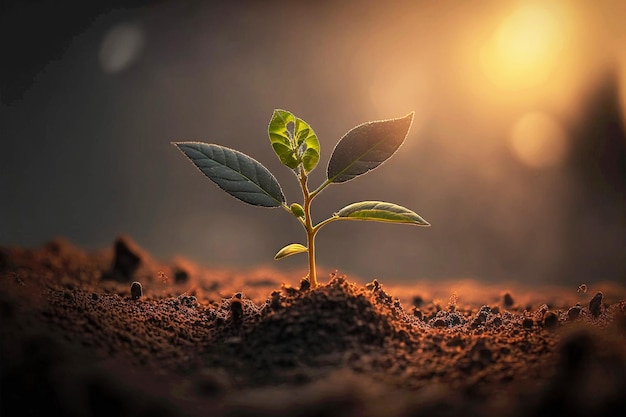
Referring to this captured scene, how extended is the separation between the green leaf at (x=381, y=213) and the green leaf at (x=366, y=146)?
0.20 feet

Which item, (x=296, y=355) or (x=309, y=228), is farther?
(x=309, y=228)

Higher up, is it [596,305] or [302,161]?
[302,161]

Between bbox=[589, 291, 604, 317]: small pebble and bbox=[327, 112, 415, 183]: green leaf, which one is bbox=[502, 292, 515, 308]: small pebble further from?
bbox=[327, 112, 415, 183]: green leaf

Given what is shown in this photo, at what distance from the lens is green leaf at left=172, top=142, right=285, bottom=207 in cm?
109

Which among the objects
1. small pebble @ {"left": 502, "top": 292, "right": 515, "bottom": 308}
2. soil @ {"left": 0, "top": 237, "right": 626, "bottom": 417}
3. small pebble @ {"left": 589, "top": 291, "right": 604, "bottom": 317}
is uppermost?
small pebble @ {"left": 502, "top": 292, "right": 515, "bottom": 308}

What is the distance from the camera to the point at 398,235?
207 cm

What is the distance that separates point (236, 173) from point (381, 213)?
0.27 m

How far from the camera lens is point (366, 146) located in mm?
1095

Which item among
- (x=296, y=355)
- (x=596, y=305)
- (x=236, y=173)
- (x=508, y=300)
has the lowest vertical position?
(x=296, y=355)

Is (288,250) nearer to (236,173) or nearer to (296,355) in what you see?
(236,173)

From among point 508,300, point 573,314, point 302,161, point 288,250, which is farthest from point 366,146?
point 508,300

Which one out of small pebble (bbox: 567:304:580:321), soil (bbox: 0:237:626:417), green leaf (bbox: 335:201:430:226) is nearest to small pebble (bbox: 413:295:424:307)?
soil (bbox: 0:237:626:417)

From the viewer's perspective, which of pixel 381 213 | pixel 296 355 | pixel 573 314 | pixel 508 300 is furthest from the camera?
pixel 508 300

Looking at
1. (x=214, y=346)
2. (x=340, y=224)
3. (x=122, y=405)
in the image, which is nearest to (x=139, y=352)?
(x=214, y=346)
